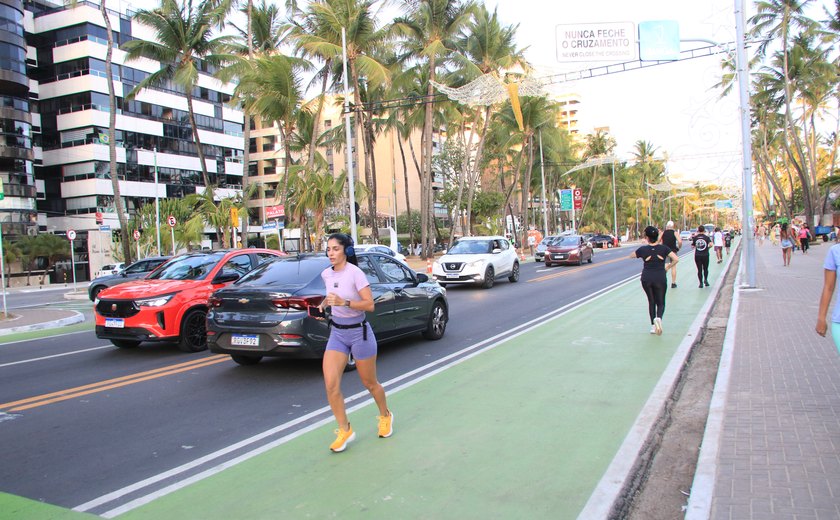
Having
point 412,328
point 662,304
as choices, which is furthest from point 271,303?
point 662,304

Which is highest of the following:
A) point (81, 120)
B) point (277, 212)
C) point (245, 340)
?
point (81, 120)

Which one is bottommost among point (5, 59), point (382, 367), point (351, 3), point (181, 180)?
point (382, 367)

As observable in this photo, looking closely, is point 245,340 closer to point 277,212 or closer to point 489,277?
point 489,277

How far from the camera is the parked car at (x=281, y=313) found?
7.25 metres

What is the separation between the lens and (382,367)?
8.20 meters

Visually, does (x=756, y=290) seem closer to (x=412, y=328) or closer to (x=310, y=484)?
(x=412, y=328)

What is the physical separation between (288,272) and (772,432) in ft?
18.8

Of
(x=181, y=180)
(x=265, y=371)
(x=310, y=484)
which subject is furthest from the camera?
(x=181, y=180)

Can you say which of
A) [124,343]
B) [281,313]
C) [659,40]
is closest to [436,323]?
[281,313]

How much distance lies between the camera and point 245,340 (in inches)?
291

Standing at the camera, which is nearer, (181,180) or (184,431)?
(184,431)

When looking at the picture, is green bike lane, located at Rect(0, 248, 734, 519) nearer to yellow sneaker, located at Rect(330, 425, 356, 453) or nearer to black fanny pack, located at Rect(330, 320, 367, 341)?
yellow sneaker, located at Rect(330, 425, 356, 453)

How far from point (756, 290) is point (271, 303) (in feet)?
41.1

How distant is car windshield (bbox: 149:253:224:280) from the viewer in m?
10.2
